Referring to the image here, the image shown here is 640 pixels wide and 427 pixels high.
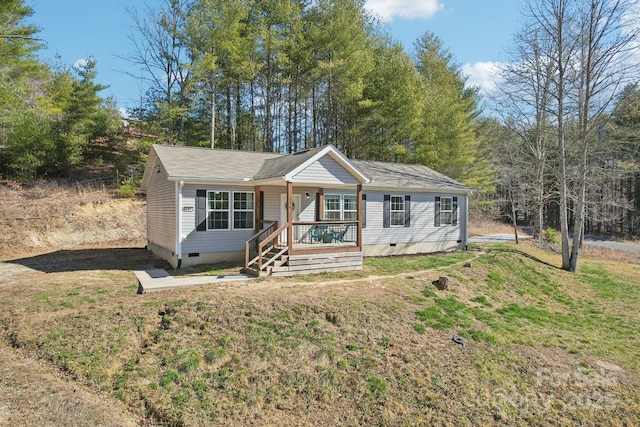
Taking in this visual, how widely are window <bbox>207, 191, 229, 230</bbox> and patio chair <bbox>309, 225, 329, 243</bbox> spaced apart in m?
2.84

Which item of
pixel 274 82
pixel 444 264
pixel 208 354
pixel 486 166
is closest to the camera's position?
pixel 208 354

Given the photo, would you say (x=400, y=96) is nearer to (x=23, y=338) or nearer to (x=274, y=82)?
(x=274, y=82)

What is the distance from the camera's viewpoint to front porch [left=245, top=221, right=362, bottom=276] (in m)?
10.3

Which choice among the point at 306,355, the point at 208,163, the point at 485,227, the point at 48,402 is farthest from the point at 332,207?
the point at 485,227

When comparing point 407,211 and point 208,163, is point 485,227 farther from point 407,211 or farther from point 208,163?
point 208,163

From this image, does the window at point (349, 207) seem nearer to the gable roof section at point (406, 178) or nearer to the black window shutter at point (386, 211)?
the gable roof section at point (406, 178)

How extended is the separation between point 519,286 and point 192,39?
20575 millimetres

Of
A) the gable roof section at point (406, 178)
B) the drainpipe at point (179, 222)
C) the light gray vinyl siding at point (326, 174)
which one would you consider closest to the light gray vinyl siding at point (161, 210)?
the drainpipe at point (179, 222)

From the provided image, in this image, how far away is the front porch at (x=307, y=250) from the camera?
10312 millimetres

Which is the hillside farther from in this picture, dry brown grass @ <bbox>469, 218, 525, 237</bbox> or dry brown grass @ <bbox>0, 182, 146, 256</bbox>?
dry brown grass @ <bbox>469, 218, 525, 237</bbox>

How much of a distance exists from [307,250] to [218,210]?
336 cm

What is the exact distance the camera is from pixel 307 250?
10.9 m

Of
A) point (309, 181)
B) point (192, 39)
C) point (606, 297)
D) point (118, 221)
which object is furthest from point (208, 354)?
point (192, 39)

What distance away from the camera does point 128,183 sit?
2097 cm
